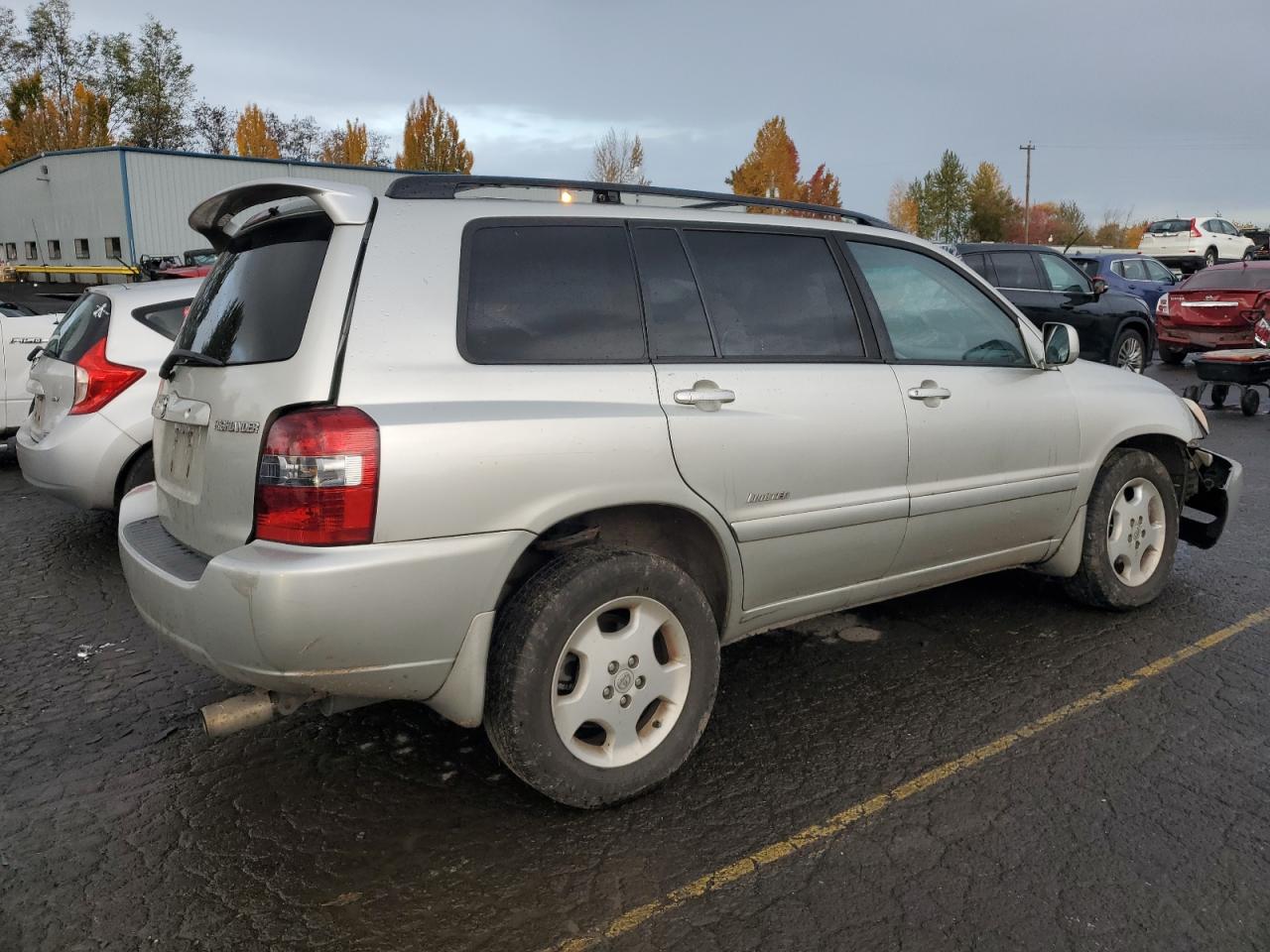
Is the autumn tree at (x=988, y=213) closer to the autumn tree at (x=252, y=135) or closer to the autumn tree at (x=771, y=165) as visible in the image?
the autumn tree at (x=771, y=165)

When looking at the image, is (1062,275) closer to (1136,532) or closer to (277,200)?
(1136,532)

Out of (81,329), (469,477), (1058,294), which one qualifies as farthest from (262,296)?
(1058,294)

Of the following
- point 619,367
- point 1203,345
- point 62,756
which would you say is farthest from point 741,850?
point 1203,345

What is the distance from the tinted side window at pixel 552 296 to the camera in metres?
3.01

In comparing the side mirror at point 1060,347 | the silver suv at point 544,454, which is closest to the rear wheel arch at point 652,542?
the silver suv at point 544,454

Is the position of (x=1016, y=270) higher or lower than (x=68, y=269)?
lower

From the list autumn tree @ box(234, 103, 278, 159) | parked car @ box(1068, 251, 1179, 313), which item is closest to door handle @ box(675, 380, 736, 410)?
parked car @ box(1068, 251, 1179, 313)

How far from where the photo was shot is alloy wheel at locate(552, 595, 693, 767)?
9.91ft

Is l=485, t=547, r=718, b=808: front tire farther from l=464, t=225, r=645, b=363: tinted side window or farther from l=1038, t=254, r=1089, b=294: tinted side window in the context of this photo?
l=1038, t=254, r=1089, b=294: tinted side window

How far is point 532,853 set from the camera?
291cm

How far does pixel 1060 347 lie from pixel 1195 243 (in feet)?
111

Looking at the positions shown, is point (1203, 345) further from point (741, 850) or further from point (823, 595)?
point (741, 850)

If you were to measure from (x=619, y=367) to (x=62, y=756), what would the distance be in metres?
2.31

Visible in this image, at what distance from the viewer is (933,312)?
421 cm
